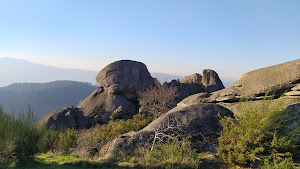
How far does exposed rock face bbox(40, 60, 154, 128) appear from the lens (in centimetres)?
3211

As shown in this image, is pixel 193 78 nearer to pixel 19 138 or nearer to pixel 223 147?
pixel 223 147

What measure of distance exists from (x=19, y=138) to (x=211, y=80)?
3972 cm

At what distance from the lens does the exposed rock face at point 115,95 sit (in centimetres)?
3211

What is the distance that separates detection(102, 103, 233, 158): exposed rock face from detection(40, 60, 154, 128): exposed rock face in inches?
914

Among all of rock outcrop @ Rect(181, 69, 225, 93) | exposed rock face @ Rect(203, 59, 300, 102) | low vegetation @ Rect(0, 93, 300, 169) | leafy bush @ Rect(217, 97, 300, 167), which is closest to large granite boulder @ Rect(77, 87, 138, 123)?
rock outcrop @ Rect(181, 69, 225, 93)

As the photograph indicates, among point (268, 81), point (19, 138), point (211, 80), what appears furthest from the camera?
point (211, 80)

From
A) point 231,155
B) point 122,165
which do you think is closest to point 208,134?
point 231,155

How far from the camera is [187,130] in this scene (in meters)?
8.86

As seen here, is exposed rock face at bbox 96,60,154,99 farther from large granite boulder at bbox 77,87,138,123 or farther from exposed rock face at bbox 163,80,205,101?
exposed rock face at bbox 163,80,205,101

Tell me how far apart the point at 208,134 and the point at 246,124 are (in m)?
2.34

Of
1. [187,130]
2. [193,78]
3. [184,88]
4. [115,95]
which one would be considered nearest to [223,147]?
[187,130]

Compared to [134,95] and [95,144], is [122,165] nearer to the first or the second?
[95,144]

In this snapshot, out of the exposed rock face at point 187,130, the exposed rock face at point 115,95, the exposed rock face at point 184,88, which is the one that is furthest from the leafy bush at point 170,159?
the exposed rock face at point 115,95

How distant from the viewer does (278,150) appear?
6.50 meters
